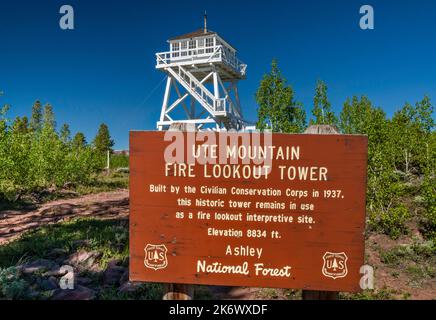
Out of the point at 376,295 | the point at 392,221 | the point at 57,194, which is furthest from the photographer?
the point at 57,194

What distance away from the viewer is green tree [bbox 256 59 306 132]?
1348 cm

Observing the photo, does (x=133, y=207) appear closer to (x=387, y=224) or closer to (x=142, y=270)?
(x=142, y=270)

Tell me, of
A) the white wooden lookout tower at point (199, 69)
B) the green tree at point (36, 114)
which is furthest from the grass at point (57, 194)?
the green tree at point (36, 114)

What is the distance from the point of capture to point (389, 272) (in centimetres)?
858

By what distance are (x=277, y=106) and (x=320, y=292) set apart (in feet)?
33.1

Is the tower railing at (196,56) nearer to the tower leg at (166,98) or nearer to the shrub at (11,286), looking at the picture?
the tower leg at (166,98)

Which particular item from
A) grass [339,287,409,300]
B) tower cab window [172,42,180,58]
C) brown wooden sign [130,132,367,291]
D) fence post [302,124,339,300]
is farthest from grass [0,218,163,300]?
tower cab window [172,42,180,58]

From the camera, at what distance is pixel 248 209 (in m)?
4.09

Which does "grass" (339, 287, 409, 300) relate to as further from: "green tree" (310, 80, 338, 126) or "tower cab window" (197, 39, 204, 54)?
"tower cab window" (197, 39, 204, 54)

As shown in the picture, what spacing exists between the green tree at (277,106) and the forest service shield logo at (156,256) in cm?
974

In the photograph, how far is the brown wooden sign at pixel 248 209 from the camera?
4.01 m

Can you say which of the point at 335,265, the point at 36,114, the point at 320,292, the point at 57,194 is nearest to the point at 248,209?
the point at 335,265

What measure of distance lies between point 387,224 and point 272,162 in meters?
8.93

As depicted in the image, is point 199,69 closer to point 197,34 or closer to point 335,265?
point 197,34
